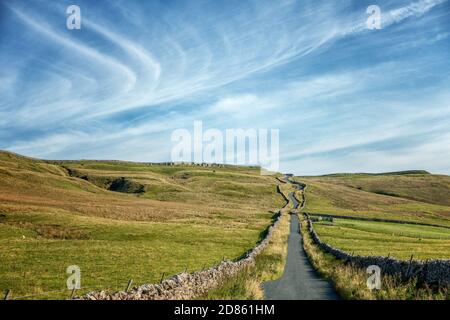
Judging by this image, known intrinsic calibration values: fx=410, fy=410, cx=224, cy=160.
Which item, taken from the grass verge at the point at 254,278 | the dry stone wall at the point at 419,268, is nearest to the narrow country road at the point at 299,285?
the grass verge at the point at 254,278

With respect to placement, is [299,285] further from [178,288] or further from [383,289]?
[178,288]

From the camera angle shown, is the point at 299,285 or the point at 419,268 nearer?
the point at 419,268

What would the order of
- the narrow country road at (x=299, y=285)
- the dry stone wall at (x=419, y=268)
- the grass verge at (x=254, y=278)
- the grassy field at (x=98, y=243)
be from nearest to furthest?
1. the grass verge at (x=254, y=278)
2. the dry stone wall at (x=419, y=268)
3. the narrow country road at (x=299, y=285)
4. the grassy field at (x=98, y=243)

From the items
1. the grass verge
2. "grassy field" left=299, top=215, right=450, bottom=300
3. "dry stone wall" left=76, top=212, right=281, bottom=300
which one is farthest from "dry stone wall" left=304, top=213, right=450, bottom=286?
"dry stone wall" left=76, top=212, right=281, bottom=300

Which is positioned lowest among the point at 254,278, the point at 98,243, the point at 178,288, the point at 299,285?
the point at 299,285

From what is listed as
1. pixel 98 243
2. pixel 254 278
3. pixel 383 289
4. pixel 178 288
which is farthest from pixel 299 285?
pixel 98 243

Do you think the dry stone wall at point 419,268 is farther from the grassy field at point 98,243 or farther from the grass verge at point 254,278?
the grassy field at point 98,243

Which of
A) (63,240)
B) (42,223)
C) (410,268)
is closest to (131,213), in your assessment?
(42,223)

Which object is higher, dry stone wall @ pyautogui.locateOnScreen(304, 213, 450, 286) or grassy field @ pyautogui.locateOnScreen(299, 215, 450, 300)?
dry stone wall @ pyautogui.locateOnScreen(304, 213, 450, 286)

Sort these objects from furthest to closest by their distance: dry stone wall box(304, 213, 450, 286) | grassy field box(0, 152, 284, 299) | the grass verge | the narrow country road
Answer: grassy field box(0, 152, 284, 299)
the narrow country road
dry stone wall box(304, 213, 450, 286)
the grass verge

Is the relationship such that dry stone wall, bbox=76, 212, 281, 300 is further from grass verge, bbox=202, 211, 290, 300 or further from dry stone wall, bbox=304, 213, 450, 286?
dry stone wall, bbox=304, 213, 450, 286

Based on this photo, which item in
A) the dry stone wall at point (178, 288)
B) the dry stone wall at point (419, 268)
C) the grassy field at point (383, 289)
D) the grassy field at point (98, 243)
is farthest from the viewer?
the grassy field at point (98, 243)
